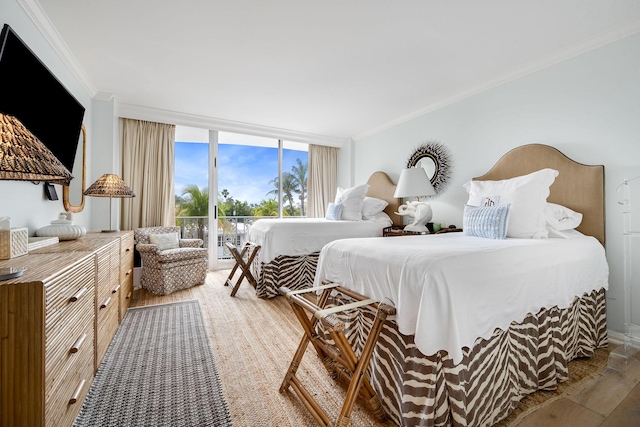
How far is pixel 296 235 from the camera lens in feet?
11.5

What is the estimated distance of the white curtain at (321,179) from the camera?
17.9 feet

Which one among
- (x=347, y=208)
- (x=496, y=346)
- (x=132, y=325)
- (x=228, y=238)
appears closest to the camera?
(x=496, y=346)

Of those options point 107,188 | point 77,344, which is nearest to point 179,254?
point 107,188

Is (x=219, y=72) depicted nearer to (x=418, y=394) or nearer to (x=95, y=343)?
(x=95, y=343)

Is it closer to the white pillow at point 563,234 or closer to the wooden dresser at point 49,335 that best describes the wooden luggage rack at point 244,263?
the wooden dresser at point 49,335

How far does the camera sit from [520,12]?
6.62ft

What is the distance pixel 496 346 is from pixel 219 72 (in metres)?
3.21

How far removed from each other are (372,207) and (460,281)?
10.0ft

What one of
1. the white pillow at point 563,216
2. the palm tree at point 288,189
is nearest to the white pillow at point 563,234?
the white pillow at point 563,216

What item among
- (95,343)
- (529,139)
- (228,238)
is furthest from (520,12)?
(228,238)

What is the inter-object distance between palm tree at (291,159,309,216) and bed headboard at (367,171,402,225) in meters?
1.55

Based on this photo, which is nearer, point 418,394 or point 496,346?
point 418,394

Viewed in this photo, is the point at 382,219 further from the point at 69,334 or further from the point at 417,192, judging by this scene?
the point at 69,334

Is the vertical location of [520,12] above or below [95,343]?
above
